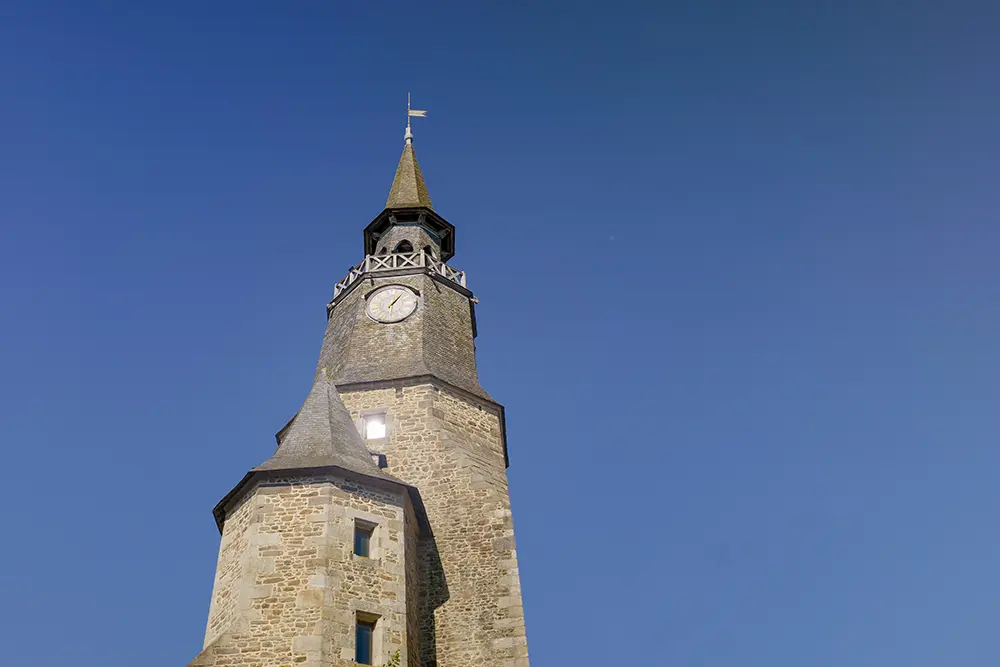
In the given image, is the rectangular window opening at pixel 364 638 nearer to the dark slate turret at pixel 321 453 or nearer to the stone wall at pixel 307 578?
the stone wall at pixel 307 578

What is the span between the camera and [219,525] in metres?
20.4

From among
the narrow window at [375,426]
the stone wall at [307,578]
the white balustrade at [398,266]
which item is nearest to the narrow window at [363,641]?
the stone wall at [307,578]

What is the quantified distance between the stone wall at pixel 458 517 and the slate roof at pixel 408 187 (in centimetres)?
1133

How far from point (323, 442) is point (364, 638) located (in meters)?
4.55

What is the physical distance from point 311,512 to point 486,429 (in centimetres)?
806

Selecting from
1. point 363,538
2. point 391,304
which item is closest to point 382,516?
point 363,538

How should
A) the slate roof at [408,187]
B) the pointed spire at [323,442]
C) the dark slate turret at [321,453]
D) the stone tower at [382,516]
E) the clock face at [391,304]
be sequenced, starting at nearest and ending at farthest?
the stone tower at [382,516] < the dark slate turret at [321,453] < the pointed spire at [323,442] < the clock face at [391,304] < the slate roof at [408,187]

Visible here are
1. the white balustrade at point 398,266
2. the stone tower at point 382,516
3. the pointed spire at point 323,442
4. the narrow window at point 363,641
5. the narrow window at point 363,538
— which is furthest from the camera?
the white balustrade at point 398,266

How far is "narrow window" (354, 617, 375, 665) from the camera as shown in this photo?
1703cm

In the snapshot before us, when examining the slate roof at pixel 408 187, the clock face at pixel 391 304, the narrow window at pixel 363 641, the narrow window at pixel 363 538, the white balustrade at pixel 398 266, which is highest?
the slate roof at pixel 408 187

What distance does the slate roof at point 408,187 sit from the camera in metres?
35.4

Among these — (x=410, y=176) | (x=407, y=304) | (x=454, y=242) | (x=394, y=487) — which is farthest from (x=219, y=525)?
(x=410, y=176)

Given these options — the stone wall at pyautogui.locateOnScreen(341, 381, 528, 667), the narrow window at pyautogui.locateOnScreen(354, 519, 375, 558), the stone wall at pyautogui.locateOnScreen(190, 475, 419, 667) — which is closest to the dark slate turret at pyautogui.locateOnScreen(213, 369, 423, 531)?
the stone wall at pyautogui.locateOnScreen(190, 475, 419, 667)

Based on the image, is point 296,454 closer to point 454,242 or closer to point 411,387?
point 411,387
